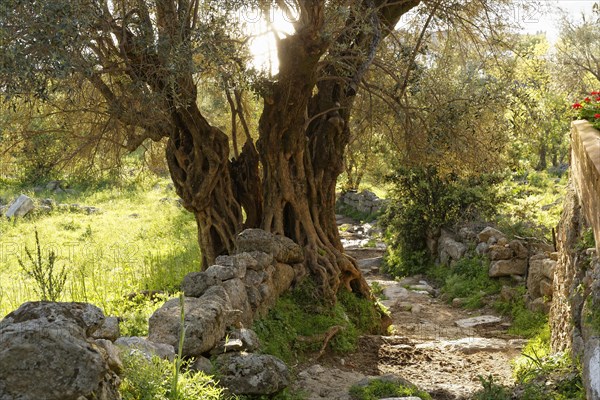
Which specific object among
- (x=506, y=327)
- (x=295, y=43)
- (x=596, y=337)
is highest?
(x=295, y=43)

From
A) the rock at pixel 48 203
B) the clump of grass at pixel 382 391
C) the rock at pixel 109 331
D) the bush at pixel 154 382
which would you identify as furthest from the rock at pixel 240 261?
the rock at pixel 48 203

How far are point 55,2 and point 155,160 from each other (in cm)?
734

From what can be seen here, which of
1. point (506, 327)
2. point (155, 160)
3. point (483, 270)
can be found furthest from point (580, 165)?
point (155, 160)

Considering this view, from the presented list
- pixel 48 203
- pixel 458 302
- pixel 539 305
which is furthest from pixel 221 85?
pixel 48 203

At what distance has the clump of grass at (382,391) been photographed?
283 inches

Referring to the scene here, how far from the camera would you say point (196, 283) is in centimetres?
792

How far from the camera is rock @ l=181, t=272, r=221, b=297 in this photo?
785 centimetres

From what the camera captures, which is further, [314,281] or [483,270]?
[483,270]

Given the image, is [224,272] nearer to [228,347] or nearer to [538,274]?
[228,347]

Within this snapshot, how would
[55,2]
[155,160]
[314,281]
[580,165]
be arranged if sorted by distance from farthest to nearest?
[155,160]
[314,281]
[580,165]
[55,2]

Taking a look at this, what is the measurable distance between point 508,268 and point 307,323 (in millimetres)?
6373

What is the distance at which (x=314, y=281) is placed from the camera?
10.4 meters

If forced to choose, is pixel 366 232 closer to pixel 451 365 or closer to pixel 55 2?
pixel 451 365

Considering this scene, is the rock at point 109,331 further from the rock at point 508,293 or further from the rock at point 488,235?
the rock at point 488,235
